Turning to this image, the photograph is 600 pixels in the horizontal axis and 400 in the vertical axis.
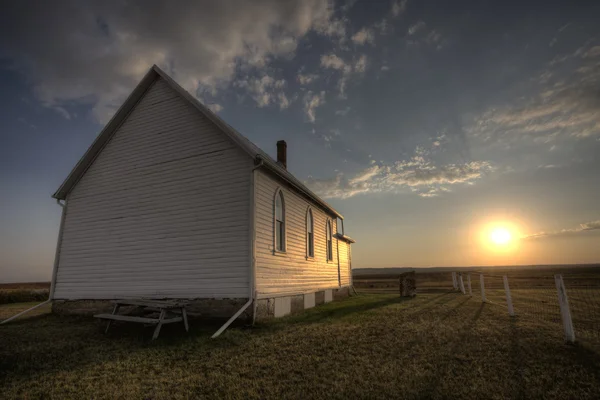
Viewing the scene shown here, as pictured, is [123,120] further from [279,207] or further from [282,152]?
[282,152]

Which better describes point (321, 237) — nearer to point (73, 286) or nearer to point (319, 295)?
point (319, 295)

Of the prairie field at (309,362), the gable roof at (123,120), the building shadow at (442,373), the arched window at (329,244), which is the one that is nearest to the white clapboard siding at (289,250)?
the gable roof at (123,120)

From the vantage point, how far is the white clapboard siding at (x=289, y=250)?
10969mm

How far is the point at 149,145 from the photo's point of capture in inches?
511

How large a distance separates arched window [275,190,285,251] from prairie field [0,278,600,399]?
360cm

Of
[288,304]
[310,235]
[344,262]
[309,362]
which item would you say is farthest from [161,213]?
[344,262]

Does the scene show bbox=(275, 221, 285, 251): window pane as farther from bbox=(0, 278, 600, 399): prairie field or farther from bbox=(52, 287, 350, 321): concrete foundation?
bbox=(0, 278, 600, 399): prairie field

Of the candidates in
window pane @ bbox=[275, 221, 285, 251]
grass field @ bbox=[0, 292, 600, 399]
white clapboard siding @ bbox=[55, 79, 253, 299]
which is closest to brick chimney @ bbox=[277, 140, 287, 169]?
window pane @ bbox=[275, 221, 285, 251]

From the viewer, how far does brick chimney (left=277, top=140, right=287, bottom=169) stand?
19.5 metres

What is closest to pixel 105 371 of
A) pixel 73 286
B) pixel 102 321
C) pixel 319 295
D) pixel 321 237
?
pixel 102 321

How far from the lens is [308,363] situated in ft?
20.0

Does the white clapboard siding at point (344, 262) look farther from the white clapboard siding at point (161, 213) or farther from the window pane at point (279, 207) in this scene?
the white clapboard siding at point (161, 213)

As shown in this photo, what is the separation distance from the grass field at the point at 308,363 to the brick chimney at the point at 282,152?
11.5 meters

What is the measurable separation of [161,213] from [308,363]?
822 cm
